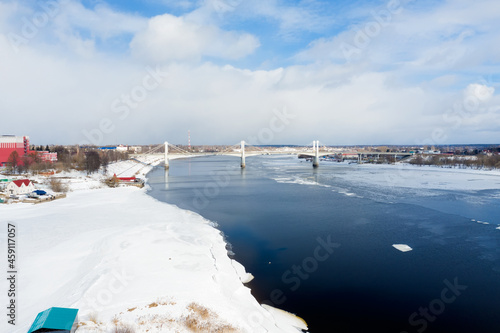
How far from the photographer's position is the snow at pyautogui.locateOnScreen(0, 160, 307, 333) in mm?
2717

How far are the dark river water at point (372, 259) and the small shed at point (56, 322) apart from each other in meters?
1.76

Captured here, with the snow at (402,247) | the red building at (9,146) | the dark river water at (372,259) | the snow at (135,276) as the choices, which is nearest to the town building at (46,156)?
the red building at (9,146)

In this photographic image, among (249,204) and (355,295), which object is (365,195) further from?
(355,295)

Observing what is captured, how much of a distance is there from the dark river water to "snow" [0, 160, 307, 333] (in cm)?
39

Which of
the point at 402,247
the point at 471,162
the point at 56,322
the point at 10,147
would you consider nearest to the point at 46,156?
the point at 10,147

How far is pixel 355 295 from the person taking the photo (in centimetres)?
340

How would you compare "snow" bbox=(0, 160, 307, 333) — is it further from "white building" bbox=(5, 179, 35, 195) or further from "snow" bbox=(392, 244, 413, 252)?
"white building" bbox=(5, 179, 35, 195)

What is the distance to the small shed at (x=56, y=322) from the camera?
7.27 ft

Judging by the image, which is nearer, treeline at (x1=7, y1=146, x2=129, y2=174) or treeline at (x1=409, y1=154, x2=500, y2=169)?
treeline at (x1=7, y1=146, x2=129, y2=174)

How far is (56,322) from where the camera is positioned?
2.28 meters

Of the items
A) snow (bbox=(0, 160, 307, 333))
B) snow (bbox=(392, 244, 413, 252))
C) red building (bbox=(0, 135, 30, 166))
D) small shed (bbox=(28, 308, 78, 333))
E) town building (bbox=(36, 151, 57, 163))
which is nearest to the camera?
small shed (bbox=(28, 308, 78, 333))

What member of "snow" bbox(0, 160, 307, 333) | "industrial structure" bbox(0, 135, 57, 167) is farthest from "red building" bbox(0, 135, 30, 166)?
"snow" bbox(0, 160, 307, 333)

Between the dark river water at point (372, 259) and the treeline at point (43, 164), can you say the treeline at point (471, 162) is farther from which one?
the treeline at point (43, 164)

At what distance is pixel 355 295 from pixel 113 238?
3698 mm
